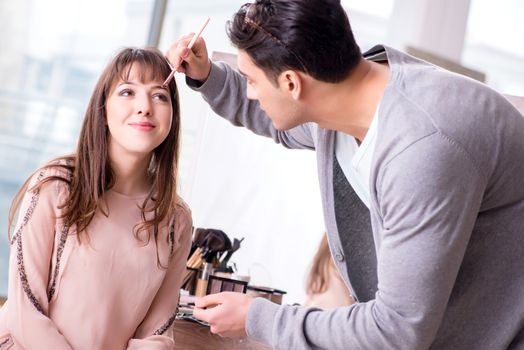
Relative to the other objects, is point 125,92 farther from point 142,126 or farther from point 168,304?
point 168,304

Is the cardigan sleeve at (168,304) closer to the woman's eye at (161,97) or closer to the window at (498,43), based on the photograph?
the woman's eye at (161,97)

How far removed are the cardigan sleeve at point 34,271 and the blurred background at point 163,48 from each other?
173 cm

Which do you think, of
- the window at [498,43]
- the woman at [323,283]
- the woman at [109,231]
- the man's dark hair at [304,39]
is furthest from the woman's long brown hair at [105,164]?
the window at [498,43]

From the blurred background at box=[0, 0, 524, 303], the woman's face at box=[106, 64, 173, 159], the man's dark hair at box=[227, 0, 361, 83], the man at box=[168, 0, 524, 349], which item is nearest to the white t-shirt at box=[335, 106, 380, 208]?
the man at box=[168, 0, 524, 349]

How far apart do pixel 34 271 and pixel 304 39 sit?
73cm

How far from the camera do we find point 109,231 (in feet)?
5.57

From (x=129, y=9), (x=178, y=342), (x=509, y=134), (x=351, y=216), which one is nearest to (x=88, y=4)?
(x=129, y=9)

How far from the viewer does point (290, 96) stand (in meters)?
1.37

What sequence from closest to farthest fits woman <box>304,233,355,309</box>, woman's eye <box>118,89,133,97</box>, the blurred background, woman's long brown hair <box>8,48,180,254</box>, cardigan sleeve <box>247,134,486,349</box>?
cardigan sleeve <box>247,134,486,349</box>
woman's long brown hair <box>8,48,180,254</box>
woman's eye <box>118,89,133,97</box>
woman <box>304,233,355,309</box>
the blurred background

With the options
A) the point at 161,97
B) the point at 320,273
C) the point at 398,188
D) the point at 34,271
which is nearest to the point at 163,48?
the point at 320,273

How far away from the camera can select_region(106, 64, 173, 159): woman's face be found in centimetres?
Answer: 173

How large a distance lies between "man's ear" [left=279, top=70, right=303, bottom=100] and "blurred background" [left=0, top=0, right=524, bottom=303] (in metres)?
1.93

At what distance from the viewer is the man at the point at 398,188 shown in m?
1.18

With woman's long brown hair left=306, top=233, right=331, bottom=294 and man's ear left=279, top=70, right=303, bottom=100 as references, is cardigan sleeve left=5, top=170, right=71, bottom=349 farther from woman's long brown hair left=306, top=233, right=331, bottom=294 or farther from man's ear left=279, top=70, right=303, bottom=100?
woman's long brown hair left=306, top=233, right=331, bottom=294
